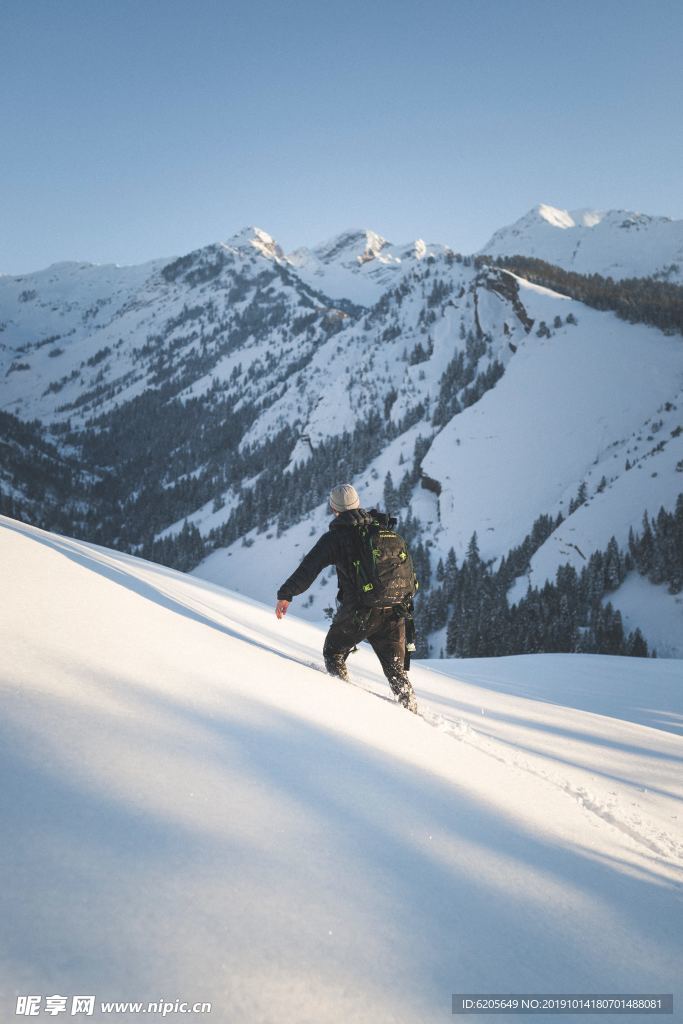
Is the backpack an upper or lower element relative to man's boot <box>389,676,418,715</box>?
upper

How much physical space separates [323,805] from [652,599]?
46.5 metres

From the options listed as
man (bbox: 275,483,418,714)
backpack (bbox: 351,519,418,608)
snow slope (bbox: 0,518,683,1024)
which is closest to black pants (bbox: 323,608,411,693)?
man (bbox: 275,483,418,714)

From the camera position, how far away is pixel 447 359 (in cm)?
9644

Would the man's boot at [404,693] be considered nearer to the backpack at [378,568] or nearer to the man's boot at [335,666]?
the man's boot at [335,666]

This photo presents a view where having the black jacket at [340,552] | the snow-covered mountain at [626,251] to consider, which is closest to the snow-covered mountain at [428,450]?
the black jacket at [340,552]

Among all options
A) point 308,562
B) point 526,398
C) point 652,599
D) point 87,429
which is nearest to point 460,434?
point 526,398

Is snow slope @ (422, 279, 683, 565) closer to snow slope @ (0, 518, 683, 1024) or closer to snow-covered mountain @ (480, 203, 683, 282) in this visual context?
snow slope @ (0, 518, 683, 1024)

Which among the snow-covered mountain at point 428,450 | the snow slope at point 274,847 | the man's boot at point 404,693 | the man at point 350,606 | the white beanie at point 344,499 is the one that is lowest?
the man's boot at point 404,693

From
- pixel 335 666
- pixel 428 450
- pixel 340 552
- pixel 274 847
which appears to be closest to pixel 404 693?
pixel 335 666

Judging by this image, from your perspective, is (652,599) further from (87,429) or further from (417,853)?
(87,429)

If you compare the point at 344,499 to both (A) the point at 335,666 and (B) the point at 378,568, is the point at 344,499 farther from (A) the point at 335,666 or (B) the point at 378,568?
(A) the point at 335,666

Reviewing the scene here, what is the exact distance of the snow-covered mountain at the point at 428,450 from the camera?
5156cm

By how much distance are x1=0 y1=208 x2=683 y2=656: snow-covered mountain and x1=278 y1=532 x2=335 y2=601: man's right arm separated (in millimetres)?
40543

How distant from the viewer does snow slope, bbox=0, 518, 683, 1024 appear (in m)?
1.21
